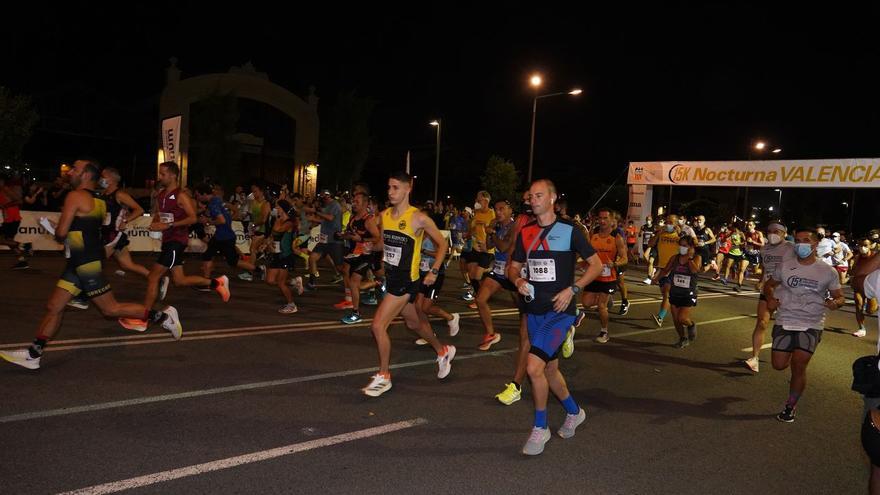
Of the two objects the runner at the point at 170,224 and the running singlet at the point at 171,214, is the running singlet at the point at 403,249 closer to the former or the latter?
the runner at the point at 170,224

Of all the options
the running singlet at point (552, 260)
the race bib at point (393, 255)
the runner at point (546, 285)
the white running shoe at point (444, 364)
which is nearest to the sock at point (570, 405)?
the runner at point (546, 285)

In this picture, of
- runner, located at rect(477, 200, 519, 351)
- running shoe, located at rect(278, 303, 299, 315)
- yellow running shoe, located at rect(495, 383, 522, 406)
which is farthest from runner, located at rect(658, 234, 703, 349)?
running shoe, located at rect(278, 303, 299, 315)

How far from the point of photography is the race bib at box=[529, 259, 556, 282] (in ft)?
14.9

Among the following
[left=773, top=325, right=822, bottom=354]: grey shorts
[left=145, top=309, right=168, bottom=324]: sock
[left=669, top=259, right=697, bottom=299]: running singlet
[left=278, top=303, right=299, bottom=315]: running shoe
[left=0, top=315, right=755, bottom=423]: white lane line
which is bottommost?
[left=0, top=315, right=755, bottom=423]: white lane line

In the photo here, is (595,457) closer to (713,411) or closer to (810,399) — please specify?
(713,411)

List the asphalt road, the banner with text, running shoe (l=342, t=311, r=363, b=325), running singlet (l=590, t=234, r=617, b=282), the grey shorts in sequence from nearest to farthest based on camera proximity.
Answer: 1. the asphalt road
2. the grey shorts
3. running shoe (l=342, t=311, r=363, b=325)
4. running singlet (l=590, t=234, r=617, b=282)
5. the banner with text

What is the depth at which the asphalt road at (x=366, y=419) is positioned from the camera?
3.88 meters

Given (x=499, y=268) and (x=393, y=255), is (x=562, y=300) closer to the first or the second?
(x=393, y=255)

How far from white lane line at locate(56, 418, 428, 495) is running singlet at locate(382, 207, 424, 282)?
4.62 feet

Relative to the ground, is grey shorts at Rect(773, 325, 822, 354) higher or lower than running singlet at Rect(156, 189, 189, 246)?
lower

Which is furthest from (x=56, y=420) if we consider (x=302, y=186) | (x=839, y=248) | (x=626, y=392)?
(x=302, y=186)

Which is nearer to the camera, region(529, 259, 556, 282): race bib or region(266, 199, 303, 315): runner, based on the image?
region(529, 259, 556, 282): race bib

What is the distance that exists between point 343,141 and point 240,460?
45.6 meters

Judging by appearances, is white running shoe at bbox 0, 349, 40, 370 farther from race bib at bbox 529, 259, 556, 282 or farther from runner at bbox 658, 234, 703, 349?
runner at bbox 658, 234, 703, 349
